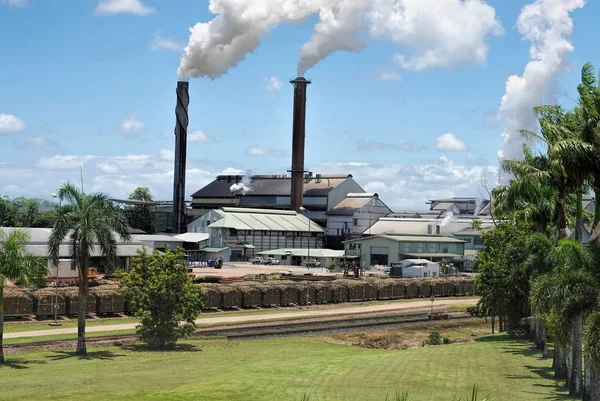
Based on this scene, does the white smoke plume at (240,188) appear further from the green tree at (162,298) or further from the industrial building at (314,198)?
the green tree at (162,298)

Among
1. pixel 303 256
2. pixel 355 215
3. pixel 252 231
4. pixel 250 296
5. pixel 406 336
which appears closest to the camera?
pixel 406 336

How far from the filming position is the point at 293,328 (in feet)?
188

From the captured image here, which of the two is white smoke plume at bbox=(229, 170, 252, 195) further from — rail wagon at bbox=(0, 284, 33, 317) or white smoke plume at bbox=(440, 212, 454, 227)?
rail wagon at bbox=(0, 284, 33, 317)

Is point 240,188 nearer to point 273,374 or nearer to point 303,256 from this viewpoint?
point 303,256

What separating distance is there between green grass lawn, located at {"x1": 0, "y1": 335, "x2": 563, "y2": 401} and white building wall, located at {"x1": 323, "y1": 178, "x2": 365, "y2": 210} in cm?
10472

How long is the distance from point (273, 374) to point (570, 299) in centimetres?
1290

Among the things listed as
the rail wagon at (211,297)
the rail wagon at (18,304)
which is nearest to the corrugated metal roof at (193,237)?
the rail wagon at (211,297)

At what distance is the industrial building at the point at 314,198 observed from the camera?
147000 mm

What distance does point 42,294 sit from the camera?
190 ft

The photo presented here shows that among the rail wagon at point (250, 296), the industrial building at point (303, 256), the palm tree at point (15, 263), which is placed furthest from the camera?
the industrial building at point (303, 256)

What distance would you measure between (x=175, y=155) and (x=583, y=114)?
10259 centimetres

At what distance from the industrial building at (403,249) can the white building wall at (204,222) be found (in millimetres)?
23907

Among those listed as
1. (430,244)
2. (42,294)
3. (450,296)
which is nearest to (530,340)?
(42,294)

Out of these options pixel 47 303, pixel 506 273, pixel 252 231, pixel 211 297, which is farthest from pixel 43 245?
pixel 252 231
